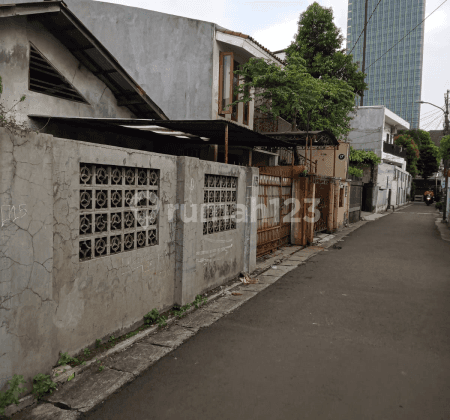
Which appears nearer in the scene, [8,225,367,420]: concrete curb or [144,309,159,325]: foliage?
[8,225,367,420]: concrete curb

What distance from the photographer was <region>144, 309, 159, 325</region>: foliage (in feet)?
15.8

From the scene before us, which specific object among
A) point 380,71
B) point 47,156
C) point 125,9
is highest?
point 380,71

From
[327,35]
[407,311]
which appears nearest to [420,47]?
[327,35]

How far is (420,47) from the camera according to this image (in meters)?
105

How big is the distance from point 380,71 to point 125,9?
11994 cm

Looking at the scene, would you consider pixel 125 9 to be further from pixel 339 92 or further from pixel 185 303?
pixel 185 303

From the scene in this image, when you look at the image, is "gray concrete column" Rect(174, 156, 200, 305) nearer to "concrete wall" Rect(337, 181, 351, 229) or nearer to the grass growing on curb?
the grass growing on curb

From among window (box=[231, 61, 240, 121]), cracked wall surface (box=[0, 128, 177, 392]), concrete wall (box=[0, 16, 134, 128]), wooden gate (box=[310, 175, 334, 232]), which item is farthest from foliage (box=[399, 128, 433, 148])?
cracked wall surface (box=[0, 128, 177, 392])

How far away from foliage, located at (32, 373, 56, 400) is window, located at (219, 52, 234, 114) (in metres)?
11.4

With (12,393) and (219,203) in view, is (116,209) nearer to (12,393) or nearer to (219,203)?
(12,393)

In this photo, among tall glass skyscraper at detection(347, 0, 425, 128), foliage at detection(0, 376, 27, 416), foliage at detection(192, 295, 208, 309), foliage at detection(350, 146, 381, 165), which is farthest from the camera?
tall glass skyscraper at detection(347, 0, 425, 128)

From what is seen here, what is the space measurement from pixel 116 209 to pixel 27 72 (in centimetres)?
544

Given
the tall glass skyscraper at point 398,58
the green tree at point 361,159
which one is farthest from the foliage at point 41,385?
the tall glass skyscraper at point 398,58

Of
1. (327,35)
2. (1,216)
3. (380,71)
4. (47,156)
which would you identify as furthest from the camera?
(380,71)
